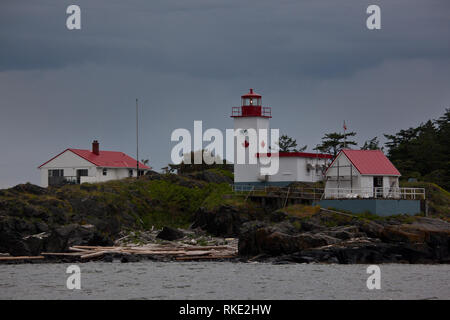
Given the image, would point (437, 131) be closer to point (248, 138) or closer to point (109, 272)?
point (248, 138)

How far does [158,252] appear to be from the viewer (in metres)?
49.0

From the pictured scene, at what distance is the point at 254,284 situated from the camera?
1447 inches

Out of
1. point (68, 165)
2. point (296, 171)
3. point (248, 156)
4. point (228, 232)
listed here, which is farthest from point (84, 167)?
point (296, 171)

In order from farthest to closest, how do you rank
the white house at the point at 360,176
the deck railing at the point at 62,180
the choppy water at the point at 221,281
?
1. the deck railing at the point at 62,180
2. the white house at the point at 360,176
3. the choppy water at the point at 221,281

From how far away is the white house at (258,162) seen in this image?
62.7 metres

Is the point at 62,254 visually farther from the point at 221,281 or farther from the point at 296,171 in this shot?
the point at 296,171

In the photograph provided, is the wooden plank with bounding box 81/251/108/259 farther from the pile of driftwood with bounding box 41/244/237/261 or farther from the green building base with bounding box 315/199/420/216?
the green building base with bounding box 315/199/420/216

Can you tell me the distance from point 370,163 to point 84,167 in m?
27.3

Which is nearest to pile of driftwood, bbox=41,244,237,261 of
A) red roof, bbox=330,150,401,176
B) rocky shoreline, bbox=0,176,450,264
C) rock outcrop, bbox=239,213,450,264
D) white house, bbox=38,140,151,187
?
rocky shoreline, bbox=0,176,450,264

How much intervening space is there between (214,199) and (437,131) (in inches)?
1367

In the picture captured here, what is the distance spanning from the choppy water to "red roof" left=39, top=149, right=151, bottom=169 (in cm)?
2606

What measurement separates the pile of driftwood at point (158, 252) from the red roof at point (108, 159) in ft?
71.9

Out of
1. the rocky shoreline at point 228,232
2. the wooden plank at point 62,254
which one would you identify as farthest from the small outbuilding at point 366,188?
the wooden plank at point 62,254

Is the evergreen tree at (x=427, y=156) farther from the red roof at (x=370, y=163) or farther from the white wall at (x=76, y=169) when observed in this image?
the white wall at (x=76, y=169)
